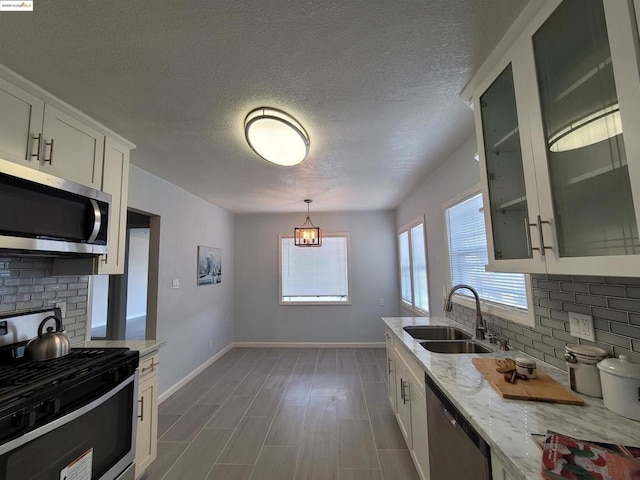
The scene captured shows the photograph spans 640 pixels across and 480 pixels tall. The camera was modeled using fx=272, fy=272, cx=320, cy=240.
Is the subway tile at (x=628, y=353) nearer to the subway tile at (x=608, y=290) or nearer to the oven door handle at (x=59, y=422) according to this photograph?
the subway tile at (x=608, y=290)

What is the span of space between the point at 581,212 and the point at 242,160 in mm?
2503

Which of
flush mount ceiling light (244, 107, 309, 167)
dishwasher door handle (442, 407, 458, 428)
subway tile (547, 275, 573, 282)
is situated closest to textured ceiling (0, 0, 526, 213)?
flush mount ceiling light (244, 107, 309, 167)

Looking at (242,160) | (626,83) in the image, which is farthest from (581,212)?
(242,160)

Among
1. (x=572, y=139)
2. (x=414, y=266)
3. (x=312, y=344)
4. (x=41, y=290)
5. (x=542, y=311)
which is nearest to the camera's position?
(x=572, y=139)

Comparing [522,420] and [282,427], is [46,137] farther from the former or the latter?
[282,427]

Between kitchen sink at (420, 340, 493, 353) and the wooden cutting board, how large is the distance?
651 mm

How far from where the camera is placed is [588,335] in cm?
128

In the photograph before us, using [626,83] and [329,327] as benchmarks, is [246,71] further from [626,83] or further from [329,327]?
[329,327]

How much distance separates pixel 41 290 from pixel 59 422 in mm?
1083

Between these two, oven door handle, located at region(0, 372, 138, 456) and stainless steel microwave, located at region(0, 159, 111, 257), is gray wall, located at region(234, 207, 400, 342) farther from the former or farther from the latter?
oven door handle, located at region(0, 372, 138, 456)

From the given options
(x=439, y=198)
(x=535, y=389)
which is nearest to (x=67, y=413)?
(x=535, y=389)

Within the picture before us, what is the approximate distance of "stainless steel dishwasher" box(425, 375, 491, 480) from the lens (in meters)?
1.01

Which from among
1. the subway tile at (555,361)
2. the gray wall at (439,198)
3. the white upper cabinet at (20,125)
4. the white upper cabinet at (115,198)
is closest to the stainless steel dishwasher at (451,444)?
the subway tile at (555,361)

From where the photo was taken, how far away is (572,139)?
1023mm
